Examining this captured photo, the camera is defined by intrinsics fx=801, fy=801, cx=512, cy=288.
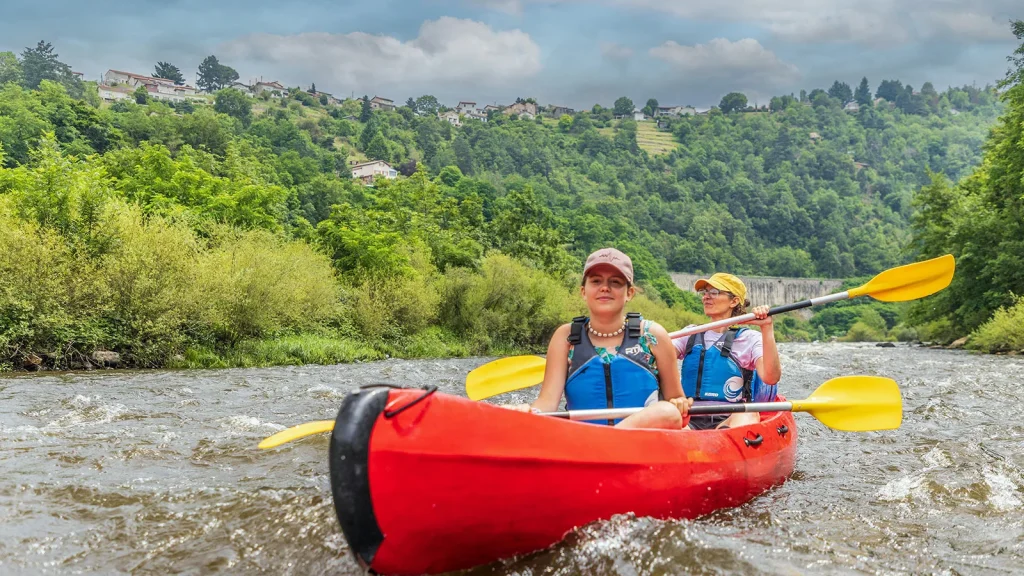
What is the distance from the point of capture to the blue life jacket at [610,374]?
184 inches

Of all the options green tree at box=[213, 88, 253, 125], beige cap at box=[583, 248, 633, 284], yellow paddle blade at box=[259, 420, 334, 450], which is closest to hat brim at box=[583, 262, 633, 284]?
beige cap at box=[583, 248, 633, 284]

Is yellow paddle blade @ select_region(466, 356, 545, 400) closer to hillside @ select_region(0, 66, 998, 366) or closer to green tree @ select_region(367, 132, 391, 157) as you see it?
hillside @ select_region(0, 66, 998, 366)

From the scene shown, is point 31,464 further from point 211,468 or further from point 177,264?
point 177,264

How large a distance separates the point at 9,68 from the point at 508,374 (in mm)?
113575

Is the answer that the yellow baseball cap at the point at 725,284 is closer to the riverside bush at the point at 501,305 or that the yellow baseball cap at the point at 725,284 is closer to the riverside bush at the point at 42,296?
the riverside bush at the point at 42,296

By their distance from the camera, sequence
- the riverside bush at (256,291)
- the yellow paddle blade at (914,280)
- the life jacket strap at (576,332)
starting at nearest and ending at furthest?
the life jacket strap at (576,332), the yellow paddle blade at (914,280), the riverside bush at (256,291)

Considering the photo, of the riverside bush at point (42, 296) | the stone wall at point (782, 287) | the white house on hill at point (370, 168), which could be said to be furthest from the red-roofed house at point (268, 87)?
the riverside bush at point (42, 296)

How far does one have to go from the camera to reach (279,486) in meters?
5.57

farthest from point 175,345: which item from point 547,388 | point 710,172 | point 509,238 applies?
point 710,172

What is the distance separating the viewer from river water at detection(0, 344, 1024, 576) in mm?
4000

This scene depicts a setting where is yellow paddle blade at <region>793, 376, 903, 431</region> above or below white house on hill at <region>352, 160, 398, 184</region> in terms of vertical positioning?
below

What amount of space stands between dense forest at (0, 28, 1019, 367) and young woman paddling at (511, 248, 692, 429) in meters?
13.7

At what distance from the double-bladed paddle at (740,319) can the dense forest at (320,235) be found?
12275mm

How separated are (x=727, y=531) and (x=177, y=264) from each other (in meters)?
16.5
